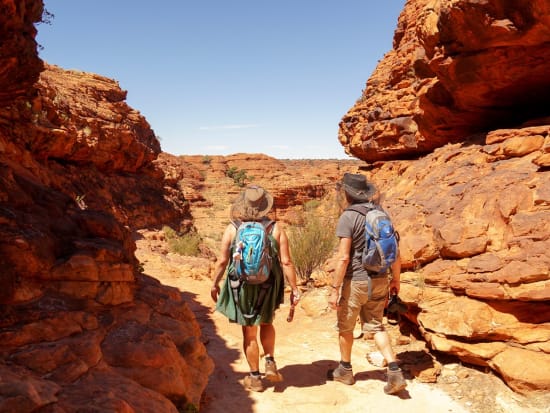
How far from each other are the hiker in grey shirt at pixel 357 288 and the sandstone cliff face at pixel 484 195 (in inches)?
33.1

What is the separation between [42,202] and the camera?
334cm

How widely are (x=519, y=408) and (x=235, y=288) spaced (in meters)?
2.52

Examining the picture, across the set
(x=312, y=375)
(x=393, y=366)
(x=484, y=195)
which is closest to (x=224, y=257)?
(x=312, y=375)

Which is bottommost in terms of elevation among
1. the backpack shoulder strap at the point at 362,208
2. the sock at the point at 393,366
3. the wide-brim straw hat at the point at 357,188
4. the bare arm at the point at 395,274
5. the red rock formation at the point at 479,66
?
the sock at the point at 393,366

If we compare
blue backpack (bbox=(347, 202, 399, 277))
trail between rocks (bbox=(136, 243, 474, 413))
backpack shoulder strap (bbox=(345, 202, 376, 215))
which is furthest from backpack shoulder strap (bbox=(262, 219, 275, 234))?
trail between rocks (bbox=(136, 243, 474, 413))

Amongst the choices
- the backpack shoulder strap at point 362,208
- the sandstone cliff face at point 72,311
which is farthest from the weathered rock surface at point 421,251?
the backpack shoulder strap at point 362,208

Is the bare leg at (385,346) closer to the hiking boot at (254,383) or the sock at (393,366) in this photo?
the sock at (393,366)

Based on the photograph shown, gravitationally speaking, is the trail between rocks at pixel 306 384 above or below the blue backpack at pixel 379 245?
below

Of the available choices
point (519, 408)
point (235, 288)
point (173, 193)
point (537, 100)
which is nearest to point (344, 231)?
point (235, 288)

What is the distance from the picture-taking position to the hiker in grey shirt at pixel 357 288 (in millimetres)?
3549

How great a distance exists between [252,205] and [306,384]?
1772 millimetres

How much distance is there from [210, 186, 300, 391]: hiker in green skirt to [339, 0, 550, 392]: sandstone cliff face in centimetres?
184

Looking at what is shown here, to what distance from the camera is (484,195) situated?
4898 millimetres

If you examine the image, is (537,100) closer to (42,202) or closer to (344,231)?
(344,231)
